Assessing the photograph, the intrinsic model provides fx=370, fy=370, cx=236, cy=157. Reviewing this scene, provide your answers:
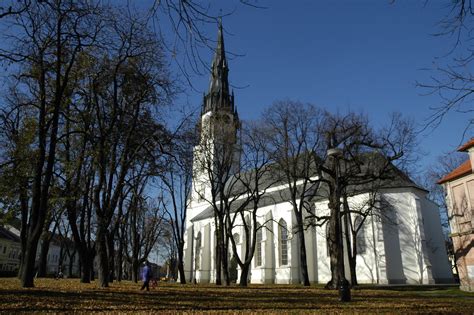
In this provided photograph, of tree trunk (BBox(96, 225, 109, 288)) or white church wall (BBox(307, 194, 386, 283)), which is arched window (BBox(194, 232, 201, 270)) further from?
tree trunk (BBox(96, 225, 109, 288))

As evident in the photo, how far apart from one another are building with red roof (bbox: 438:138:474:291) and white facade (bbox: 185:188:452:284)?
8.70 meters

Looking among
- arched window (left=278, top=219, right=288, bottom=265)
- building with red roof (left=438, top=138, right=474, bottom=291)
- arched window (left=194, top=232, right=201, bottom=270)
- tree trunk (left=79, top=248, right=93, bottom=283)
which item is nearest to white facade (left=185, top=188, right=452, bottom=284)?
arched window (left=278, top=219, right=288, bottom=265)

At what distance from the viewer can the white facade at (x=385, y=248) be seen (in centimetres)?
3381

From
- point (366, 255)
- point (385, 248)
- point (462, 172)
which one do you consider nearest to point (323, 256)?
point (366, 255)

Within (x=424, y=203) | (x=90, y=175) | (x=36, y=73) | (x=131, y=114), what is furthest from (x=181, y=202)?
(x=424, y=203)

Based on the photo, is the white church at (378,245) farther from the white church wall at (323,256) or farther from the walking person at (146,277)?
the walking person at (146,277)

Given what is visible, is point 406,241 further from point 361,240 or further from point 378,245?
point 361,240

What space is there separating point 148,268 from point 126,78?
9.50 meters

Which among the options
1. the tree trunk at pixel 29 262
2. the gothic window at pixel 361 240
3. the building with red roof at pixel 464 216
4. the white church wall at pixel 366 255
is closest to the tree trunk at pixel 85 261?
the tree trunk at pixel 29 262

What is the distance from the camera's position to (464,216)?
2172cm

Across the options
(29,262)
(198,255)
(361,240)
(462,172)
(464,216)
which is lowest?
(29,262)

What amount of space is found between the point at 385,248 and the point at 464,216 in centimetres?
1390

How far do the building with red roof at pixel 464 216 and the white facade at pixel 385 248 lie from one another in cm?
870

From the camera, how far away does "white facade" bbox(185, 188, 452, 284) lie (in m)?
33.8
